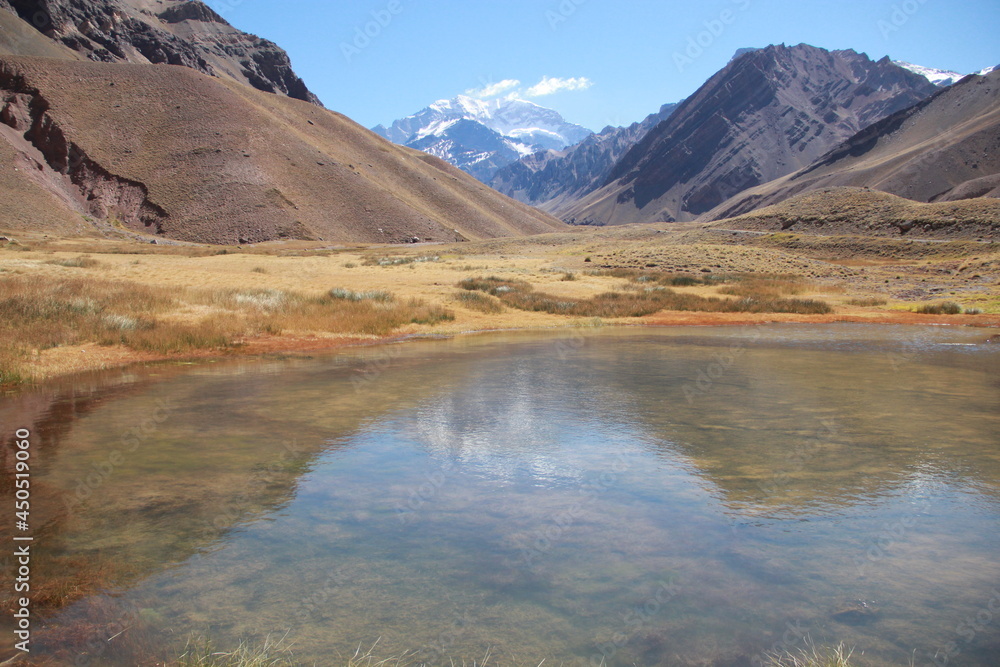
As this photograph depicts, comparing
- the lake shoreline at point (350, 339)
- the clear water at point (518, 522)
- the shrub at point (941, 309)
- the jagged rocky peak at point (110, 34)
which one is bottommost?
the clear water at point (518, 522)

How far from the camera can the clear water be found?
4.91 meters

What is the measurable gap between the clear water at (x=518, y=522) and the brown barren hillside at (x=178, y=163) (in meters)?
91.0

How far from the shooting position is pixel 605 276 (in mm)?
47219

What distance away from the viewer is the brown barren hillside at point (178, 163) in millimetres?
103875

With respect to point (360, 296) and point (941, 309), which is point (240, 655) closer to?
point (360, 296)

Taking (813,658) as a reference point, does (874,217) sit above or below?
above

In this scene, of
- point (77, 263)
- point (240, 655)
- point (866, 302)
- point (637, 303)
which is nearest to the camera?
point (240, 655)

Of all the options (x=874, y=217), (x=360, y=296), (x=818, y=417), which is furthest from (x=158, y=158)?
(x=818, y=417)

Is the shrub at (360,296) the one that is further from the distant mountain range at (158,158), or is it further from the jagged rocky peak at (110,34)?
the jagged rocky peak at (110,34)

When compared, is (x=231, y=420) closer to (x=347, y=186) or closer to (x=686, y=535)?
(x=686, y=535)

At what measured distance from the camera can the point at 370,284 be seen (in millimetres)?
36281

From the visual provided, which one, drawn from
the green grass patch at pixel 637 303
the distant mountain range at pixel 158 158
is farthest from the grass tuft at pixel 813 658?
the distant mountain range at pixel 158 158

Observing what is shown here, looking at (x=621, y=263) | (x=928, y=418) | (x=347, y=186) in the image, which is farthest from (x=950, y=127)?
(x=928, y=418)

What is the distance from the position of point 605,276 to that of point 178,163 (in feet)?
316
